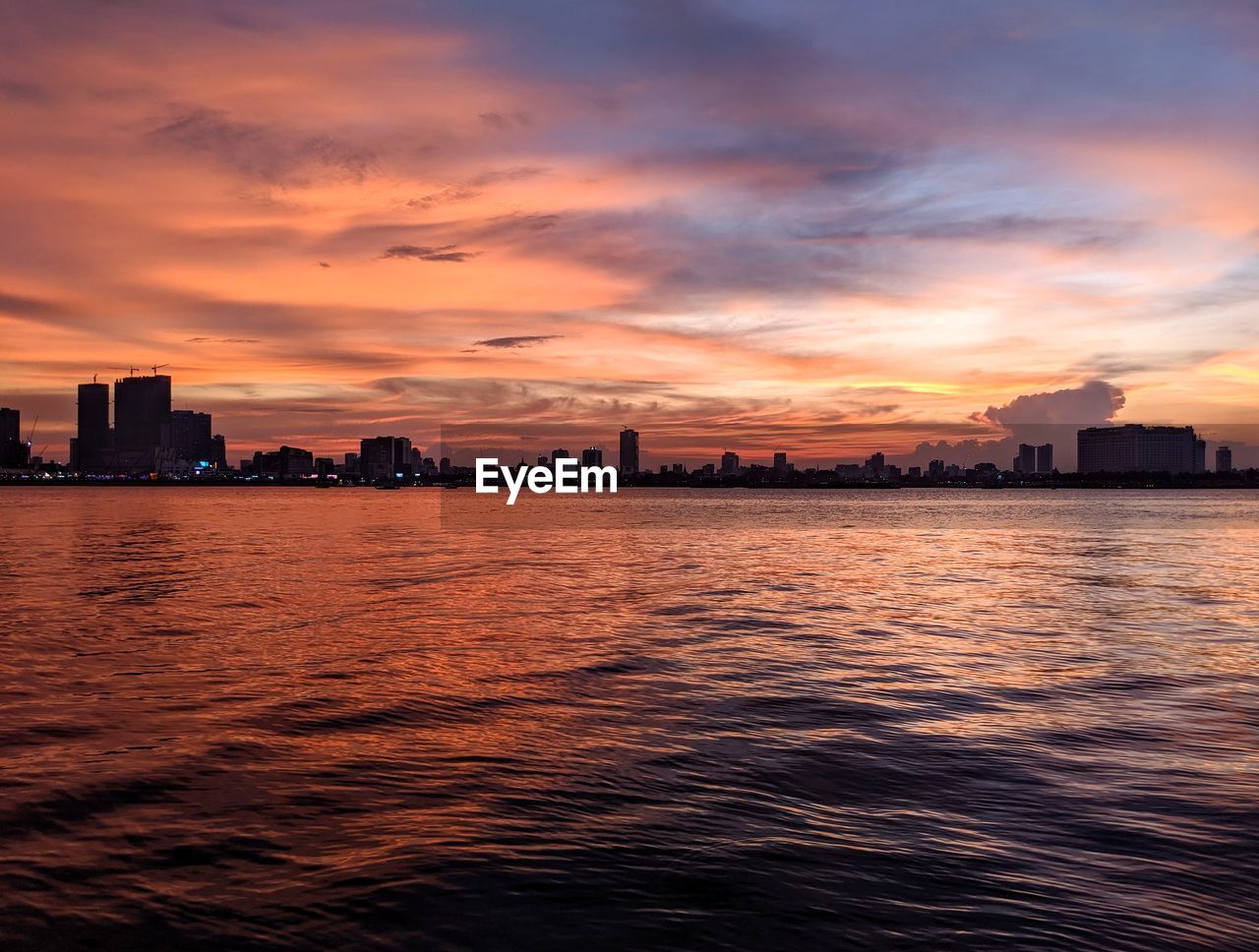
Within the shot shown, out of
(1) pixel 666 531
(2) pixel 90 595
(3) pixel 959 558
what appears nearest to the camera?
(2) pixel 90 595

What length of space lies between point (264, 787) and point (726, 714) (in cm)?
860

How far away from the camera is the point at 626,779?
13.1m

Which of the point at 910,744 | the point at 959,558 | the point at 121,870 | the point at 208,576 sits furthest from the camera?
the point at 959,558

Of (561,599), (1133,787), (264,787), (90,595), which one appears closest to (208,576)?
(90,595)

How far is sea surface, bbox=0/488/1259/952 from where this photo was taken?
8.87m

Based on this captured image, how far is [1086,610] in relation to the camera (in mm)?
33906

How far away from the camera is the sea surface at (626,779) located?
8867 millimetres

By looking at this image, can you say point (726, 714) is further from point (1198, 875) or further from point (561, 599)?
point (561, 599)

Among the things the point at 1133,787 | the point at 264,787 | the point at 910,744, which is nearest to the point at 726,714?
the point at 910,744

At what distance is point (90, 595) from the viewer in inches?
1431

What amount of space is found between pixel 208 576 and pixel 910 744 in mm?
40573

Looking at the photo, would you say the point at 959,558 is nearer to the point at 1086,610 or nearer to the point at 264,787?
the point at 1086,610

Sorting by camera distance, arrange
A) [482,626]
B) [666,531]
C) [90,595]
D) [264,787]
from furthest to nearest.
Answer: [666,531], [90,595], [482,626], [264,787]

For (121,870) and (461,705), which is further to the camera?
(461,705)
